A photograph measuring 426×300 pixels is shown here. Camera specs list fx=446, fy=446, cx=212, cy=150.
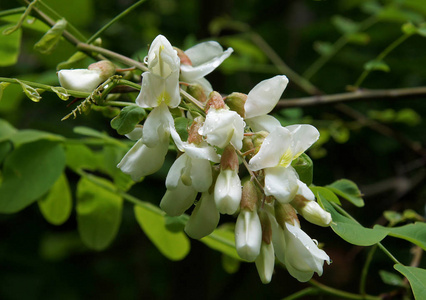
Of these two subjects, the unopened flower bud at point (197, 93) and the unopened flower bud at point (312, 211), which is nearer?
the unopened flower bud at point (312, 211)

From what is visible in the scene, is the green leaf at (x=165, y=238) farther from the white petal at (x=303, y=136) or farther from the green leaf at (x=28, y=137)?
the white petal at (x=303, y=136)

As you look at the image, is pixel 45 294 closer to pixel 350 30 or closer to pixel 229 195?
pixel 350 30

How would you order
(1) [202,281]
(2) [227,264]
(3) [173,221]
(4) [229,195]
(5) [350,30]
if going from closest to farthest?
(4) [229,195], (3) [173,221], (2) [227,264], (5) [350,30], (1) [202,281]

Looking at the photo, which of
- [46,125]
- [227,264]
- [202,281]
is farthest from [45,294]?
[227,264]

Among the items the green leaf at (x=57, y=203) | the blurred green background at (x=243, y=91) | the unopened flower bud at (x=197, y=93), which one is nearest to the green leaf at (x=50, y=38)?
the unopened flower bud at (x=197, y=93)

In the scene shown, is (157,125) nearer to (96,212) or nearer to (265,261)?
(265,261)

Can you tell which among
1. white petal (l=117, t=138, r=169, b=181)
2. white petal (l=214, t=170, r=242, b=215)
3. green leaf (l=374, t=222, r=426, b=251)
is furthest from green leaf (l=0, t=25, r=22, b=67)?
green leaf (l=374, t=222, r=426, b=251)
